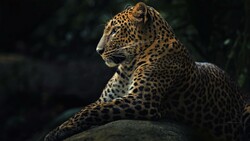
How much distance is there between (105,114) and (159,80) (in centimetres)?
Result: 74

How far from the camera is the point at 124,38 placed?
7746 mm

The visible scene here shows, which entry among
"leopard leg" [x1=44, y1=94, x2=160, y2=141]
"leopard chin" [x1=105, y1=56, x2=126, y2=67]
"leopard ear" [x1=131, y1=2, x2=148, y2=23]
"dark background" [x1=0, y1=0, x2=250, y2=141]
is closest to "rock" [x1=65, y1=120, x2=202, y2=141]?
"leopard leg" [x1=44, y1=94, x2=160, y2=141]

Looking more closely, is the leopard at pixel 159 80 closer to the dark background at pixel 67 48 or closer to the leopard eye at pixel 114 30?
the leopard eye at pixel 114 30

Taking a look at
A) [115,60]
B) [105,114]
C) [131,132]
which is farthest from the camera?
[115,60]

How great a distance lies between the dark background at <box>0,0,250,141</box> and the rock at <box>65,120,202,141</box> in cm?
437

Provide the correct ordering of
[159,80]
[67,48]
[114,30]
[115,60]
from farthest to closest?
[67,48]
[114,30]
[115,60]
[159,80]

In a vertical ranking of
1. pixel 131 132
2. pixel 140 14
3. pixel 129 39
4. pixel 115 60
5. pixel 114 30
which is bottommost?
pixel 131 132

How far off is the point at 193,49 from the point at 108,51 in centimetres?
526

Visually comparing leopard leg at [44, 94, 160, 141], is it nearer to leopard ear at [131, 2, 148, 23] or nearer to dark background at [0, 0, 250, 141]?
leopard ear at [131, 2, 148, 23]

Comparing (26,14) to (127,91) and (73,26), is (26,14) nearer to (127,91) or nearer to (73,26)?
(73,26)

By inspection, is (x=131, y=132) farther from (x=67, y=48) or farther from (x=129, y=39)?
(x=67, y=48)

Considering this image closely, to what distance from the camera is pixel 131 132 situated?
261 inches

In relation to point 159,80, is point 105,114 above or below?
below

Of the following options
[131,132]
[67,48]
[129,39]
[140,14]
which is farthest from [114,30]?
[67,48]
